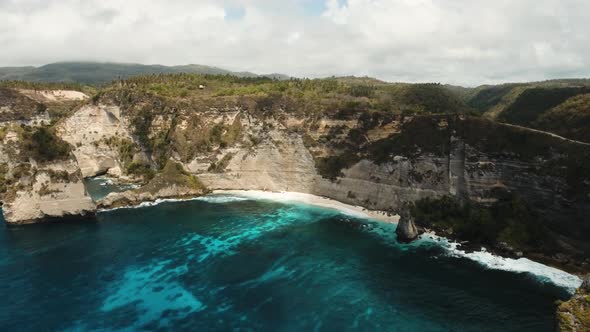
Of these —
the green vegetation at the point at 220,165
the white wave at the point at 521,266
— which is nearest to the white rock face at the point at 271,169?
the green vegetation at the point at 220,165

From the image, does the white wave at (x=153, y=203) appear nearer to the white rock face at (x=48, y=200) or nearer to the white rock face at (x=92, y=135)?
the white rock face at (x=48, y=200)

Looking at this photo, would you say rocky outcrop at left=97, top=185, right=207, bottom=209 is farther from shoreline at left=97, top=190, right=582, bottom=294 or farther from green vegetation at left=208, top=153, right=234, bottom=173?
green vegetation at left=208, top=153, right=234, bottom=173

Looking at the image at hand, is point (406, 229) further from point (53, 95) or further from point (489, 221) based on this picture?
point (53, 95)

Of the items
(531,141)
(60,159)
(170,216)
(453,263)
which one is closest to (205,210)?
(170,216)

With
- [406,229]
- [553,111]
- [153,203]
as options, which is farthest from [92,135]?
[553,111]

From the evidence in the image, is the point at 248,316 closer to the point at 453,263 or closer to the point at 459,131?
the point at 453,263

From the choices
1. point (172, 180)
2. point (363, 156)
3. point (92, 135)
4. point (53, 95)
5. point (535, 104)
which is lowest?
point (172, 180)
